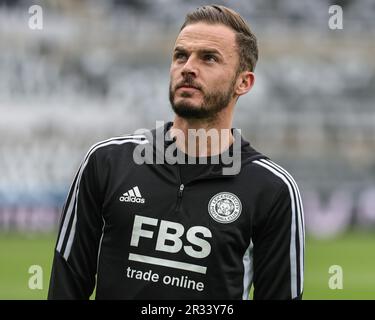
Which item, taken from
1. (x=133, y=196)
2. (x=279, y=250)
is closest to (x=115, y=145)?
(x=133, y=196)

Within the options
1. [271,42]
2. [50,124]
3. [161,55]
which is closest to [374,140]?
[271,42]

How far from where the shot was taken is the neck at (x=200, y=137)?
3.46 meters

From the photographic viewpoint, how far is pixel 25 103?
18375 millimetres

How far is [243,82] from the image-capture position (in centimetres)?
365

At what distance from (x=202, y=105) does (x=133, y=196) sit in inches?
17.6

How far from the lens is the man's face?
3.37 meters

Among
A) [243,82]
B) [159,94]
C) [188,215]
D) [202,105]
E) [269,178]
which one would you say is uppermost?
[159,94]

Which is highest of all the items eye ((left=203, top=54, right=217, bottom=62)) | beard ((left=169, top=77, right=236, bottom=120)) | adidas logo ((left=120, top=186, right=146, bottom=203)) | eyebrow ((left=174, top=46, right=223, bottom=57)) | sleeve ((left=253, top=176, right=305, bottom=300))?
eyebrow ((left=174, top=46, right=223, bottom=57))

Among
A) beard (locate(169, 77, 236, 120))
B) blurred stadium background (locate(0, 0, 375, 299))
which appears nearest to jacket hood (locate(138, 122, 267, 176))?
beard (locate(169, 77, 236, 120))

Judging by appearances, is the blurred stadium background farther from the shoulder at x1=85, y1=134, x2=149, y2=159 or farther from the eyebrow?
the eyebrow

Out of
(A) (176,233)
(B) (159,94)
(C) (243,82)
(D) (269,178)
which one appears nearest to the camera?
(A) (176,233)

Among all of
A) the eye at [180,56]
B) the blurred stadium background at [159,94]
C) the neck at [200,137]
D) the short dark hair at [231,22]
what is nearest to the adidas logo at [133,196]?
the neck at [200,137]

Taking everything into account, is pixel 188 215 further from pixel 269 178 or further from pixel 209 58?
pixel 209 58

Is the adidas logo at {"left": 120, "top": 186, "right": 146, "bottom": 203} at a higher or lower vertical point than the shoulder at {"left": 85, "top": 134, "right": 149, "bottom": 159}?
lower
